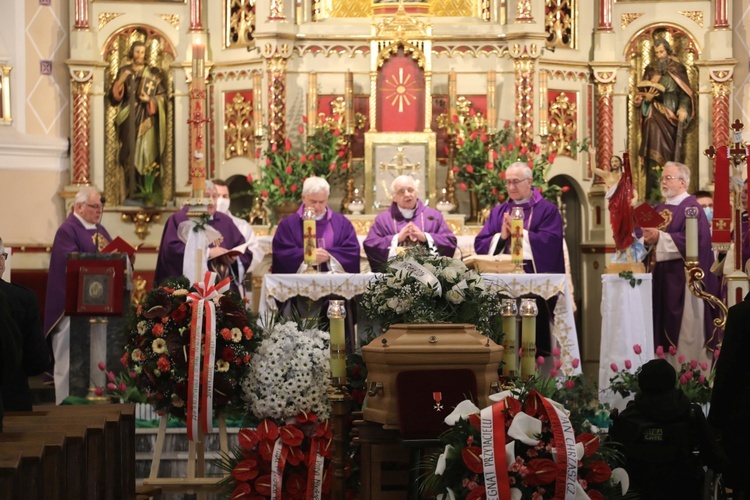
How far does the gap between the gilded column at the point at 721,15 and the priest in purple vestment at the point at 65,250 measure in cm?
663

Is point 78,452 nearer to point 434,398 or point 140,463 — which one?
point 434,398

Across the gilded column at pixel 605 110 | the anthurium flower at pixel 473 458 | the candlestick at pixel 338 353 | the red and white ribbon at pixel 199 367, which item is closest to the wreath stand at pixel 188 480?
the red and white ribbon at pixel 199 367

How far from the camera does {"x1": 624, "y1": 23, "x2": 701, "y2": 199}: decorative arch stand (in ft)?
48.4

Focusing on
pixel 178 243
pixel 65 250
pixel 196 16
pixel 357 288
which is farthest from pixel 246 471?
pixel 196 16

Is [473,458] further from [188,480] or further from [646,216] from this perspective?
[646,216]

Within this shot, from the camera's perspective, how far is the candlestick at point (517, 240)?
1091 centimetres

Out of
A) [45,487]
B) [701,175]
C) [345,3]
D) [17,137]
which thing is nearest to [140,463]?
[45,487]

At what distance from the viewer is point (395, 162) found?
45.0 ft

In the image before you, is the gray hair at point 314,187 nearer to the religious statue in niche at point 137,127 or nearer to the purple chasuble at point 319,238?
the purple chasuble at point 319,238

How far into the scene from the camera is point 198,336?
8.12m

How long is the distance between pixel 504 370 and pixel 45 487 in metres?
2.62

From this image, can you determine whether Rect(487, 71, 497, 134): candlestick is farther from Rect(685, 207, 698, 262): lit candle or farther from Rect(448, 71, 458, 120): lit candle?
Rect(685, 207, 698, 262): lit candle

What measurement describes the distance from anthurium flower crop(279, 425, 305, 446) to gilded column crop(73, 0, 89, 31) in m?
7.91

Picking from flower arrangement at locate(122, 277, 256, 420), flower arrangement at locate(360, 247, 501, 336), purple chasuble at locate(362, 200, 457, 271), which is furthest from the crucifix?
flower arrangement at locate(360, 247, 501, 336)
